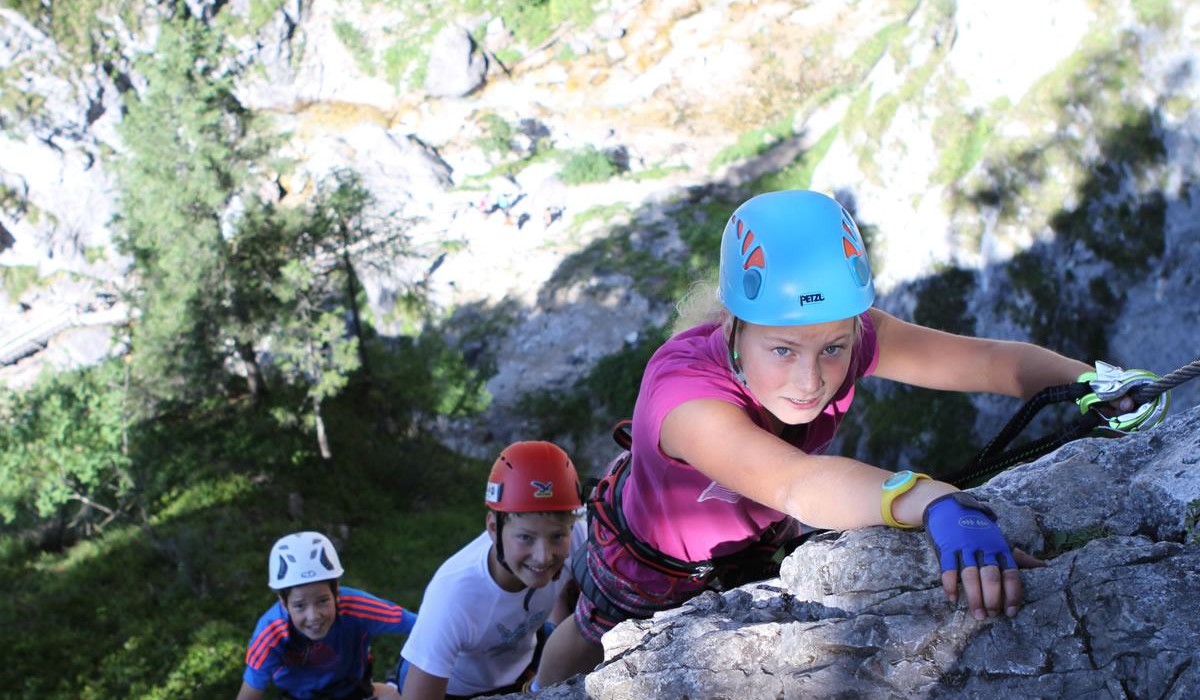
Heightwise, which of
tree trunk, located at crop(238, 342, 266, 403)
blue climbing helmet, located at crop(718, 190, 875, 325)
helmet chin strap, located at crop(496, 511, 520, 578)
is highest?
tree trunk, located at crop(238, 342, 266, 403)

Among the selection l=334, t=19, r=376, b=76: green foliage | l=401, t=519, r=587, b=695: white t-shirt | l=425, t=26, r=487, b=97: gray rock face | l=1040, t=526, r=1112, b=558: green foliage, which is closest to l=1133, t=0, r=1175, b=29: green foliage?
l=401, t=519, r=587, b=695: white t-shirt

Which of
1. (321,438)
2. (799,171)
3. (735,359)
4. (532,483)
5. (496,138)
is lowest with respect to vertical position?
(532,483)

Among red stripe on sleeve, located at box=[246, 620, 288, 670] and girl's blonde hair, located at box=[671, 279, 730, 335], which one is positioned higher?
girl's blonde hair, located at box=[671, 279, 730, 335]

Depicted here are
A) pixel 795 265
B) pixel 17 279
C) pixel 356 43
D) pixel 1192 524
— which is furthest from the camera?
pixel 356 43

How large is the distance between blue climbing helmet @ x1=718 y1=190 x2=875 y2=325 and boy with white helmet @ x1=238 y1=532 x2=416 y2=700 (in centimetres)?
456

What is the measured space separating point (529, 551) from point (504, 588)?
0.79 ft

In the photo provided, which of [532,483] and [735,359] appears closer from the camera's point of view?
[735,359]

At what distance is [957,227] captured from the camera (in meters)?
18.8

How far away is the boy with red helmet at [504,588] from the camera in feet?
15.3

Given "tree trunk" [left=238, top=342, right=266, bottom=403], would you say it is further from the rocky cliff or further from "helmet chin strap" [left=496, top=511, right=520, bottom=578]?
"helmet chin strap" [left=496, top=511, right=520, bottom=578]

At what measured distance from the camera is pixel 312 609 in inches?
260

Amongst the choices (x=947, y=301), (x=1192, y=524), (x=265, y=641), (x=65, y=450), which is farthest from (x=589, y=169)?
(x=1192, y=524)

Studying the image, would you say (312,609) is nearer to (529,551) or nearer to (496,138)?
(529,551)

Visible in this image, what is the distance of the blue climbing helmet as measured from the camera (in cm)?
281
